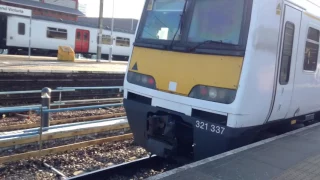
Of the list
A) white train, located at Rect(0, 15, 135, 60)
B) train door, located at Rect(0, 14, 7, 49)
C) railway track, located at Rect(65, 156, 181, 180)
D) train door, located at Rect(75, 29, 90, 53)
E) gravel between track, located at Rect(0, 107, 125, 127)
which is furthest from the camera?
train door, located at Rect(75, 29, 90, 53)

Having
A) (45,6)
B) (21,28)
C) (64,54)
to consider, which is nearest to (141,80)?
(64,54)

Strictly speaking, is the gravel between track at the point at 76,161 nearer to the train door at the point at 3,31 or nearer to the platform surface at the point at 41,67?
the platform surface at the point at 41,67

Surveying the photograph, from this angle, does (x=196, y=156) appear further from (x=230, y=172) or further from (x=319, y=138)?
(x=319, y=138)

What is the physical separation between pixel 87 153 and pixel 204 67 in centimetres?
331

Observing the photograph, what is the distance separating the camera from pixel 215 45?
4695 mm

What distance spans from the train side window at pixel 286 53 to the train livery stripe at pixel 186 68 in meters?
1.14

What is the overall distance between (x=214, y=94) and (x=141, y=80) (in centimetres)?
134

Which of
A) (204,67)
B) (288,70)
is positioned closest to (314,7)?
(288,70)

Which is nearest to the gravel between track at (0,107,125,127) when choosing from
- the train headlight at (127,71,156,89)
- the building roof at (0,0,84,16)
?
the train headlight at (127,71,156,89)

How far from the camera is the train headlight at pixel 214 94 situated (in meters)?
4.48

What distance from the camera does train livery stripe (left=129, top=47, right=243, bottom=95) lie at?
4.52m

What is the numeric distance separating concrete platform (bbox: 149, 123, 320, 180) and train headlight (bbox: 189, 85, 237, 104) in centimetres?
78

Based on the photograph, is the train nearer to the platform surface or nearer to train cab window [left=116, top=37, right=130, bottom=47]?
the platform surface

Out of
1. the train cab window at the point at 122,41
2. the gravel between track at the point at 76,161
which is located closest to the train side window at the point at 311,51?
the gravel between track at the point at 76,161
